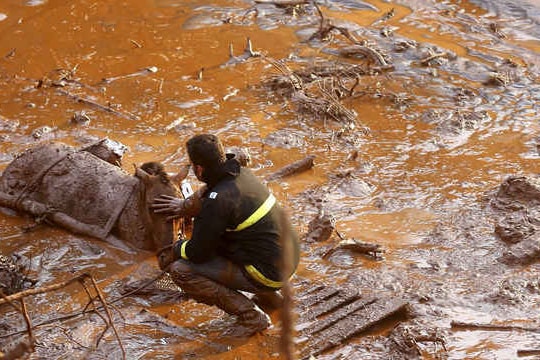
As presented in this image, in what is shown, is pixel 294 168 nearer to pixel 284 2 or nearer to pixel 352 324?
pixel 352 324

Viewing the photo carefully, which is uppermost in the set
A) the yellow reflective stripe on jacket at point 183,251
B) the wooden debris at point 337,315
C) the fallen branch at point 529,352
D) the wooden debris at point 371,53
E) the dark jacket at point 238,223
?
the dark jacket at point 238,223

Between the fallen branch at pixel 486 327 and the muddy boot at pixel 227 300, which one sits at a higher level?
the muddy boot at pixel 227 300

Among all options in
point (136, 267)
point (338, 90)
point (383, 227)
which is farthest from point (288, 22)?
point (136, 267)

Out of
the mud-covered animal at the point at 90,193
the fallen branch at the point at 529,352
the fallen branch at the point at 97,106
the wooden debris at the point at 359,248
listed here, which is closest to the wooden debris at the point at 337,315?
the wooden debris at the point at 359,248

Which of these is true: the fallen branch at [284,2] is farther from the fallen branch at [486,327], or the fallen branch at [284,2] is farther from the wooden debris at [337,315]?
the fallen branch at [486,327]

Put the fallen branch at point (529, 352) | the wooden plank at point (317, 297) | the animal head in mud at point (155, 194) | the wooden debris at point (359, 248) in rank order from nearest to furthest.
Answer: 1. the fallen branch at point (529, 352)
2. the wooden plank at point (317, 297)
3. the animal head in mud at point (155, 194)
4. the wooden debris at point (359, 248)

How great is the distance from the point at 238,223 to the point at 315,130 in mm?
3996

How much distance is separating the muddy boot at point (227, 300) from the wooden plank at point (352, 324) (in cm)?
39

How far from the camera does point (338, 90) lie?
945cm

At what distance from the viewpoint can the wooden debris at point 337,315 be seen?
5.17 meters

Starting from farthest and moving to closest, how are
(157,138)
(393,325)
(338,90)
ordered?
(338,90)
(157,138)
(393,325)

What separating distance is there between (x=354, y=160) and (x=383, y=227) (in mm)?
1421

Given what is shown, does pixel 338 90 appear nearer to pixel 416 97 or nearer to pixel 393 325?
pixel 416 97

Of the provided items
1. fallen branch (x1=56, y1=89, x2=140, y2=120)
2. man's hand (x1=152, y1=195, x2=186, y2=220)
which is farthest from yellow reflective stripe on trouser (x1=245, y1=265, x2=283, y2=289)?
fallen branch (x1=56, y1=89, x2=140, y2=120)
